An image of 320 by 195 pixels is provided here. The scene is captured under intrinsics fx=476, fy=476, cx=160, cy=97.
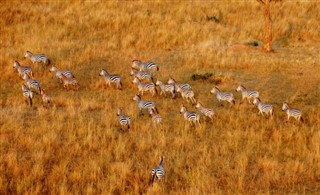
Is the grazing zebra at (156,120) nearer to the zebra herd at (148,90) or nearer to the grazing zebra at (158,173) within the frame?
the zebra herd at (148,90)

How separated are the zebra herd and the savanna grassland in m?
0.33

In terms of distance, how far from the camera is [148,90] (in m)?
19.4

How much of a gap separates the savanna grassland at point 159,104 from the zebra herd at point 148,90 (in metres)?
0.33

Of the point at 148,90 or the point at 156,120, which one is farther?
the point at 148,90

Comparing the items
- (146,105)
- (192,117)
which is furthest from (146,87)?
(192,117)

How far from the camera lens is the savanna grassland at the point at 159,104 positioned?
11531 mm

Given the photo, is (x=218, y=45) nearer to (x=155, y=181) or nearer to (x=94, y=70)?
(x=94, y=70)

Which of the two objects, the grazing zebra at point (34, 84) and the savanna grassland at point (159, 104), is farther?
the grazing zebra at point (34, 84)

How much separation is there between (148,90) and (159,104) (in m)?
1.56

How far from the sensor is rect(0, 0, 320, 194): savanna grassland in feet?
37.8

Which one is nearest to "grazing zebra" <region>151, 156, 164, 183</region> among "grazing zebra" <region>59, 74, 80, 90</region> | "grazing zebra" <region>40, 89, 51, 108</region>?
"grazing zebra" <region>40, 89, 51, 108</region>

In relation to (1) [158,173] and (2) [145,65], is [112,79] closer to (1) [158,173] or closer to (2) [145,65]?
(2) [145,65]

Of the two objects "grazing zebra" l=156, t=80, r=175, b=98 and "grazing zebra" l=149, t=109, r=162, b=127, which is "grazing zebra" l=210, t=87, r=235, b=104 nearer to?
"grazing zebra" l=156, t=80, r=175, b=98

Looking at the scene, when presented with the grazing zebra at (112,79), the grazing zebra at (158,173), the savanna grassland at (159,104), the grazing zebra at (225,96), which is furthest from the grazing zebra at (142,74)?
the grazing zebra at (158,173)
